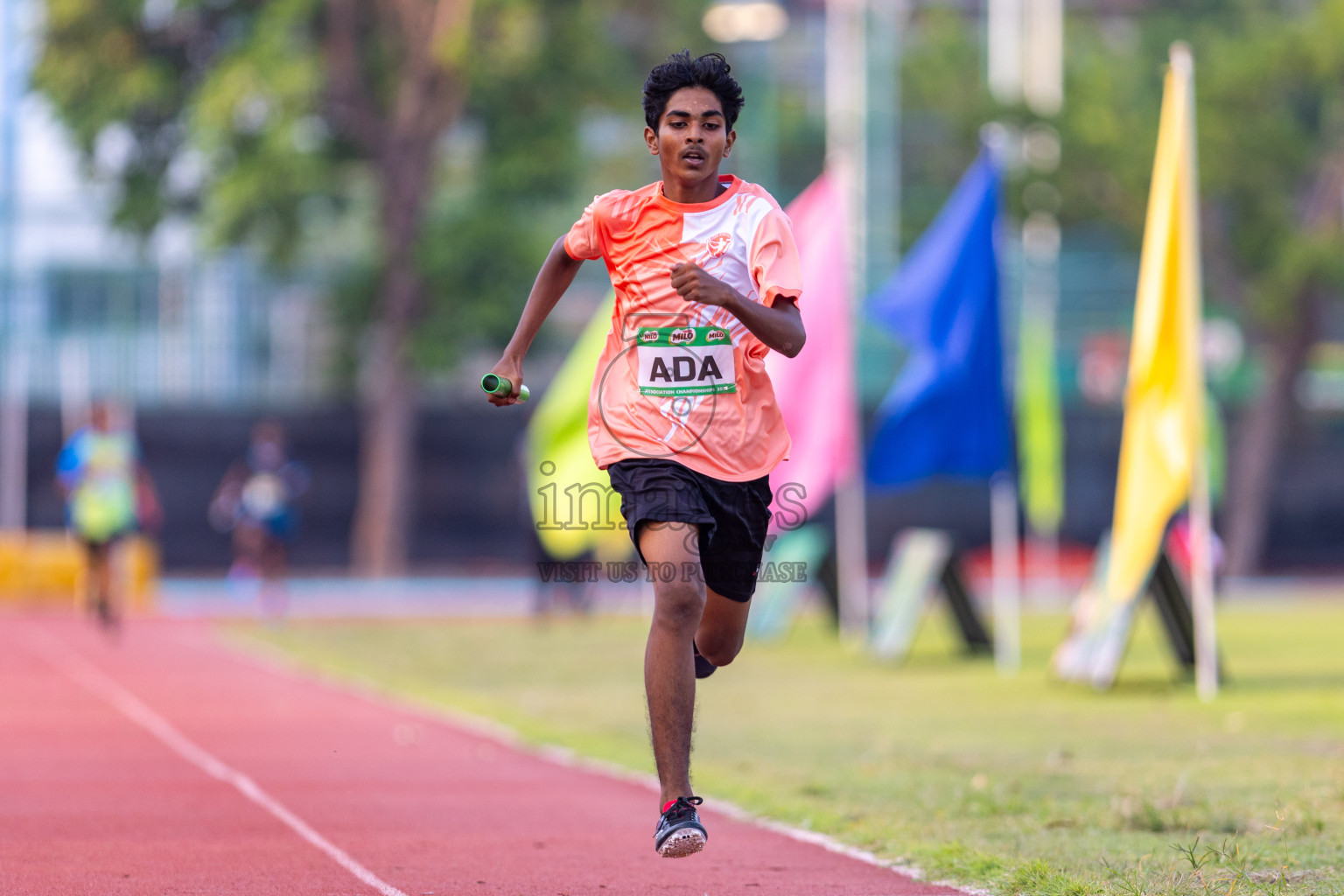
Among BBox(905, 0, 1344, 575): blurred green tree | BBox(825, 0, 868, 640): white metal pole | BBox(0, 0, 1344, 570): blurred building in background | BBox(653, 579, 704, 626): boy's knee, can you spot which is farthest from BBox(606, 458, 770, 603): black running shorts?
BBox(905, 0, 1344, 575): blurred green tree

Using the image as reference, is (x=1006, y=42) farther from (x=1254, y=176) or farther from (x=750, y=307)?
(x=750, y=307)

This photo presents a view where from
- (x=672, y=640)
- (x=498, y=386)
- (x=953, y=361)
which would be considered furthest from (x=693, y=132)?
(x=953, y=361)

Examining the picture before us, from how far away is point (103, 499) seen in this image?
1872 centimetres

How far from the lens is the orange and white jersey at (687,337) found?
6.05 meters

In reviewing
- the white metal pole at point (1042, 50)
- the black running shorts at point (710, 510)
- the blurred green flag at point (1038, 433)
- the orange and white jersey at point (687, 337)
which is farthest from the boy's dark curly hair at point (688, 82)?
the white metal pole at point (1042, 50)

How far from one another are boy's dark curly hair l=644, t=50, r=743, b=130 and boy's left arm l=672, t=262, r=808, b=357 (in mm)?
612

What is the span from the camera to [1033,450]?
31203mm

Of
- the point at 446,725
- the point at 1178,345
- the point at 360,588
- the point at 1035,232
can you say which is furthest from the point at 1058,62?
the point at 446,725

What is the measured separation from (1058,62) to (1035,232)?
4631 millimetres

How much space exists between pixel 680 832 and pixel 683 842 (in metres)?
0.03

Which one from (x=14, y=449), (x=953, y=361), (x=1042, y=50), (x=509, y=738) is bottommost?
(x=509, y=738)

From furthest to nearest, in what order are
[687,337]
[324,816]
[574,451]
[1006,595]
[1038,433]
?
1. [1038,433]
2. [574,451]
3. [1006,595]
4. [324,816]
5. [687,337]

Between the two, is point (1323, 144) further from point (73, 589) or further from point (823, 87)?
point (73, 589)

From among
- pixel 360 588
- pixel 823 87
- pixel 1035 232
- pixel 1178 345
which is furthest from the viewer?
pixel 823 87
